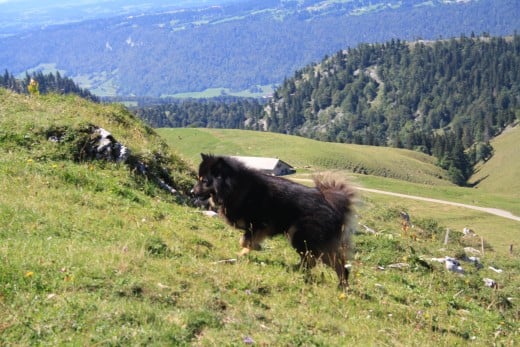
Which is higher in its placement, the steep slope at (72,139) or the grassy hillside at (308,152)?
the steep slope at (72,139)

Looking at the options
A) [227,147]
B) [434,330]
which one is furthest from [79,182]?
[227,147]

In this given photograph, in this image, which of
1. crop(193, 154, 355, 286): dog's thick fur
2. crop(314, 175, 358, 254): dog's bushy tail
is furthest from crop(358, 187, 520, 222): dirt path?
crop(193, 154, 355, 286): dog's thick fur

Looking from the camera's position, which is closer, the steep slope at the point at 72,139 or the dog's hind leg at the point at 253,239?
the dog's hind leg at the point at 253,239

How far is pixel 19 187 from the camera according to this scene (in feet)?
39.8

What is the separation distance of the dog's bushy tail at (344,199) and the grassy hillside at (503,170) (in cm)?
12077

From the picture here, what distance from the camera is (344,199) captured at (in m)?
10.9

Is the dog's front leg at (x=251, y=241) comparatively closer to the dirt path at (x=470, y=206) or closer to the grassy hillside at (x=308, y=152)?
the dirt path at (x=470, y=206)

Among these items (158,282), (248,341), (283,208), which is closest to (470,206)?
(283,208)

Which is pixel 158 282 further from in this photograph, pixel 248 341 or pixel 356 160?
pixel 356 160

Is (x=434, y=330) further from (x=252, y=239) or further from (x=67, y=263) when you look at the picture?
(x=67, y=263)

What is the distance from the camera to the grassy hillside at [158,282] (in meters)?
6.75

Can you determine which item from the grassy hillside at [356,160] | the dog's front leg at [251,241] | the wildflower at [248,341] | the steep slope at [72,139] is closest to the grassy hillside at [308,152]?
the grassy hillside at [356,160]

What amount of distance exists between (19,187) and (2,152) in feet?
9.83

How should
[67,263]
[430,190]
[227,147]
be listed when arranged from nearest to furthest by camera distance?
[67,263] < [430,190] < [227,147]
